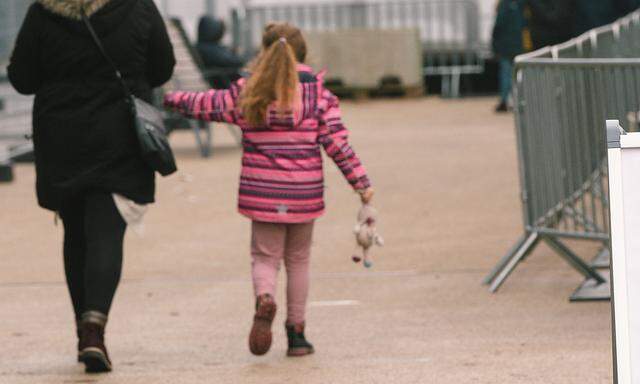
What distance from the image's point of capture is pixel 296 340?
22.5ft

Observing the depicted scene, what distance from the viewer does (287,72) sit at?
6715 mm

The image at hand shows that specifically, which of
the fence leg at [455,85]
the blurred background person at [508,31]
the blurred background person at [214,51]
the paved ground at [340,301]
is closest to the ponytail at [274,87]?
the paved ground at [340,301]

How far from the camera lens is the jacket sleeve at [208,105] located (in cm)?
686

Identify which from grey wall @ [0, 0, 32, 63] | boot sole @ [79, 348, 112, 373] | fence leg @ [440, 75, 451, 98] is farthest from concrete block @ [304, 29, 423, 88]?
boot sole @ [79, 348, 112, 373]

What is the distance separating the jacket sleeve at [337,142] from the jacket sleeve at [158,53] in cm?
65

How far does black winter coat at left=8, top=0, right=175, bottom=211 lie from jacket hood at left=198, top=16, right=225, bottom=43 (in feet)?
36.1

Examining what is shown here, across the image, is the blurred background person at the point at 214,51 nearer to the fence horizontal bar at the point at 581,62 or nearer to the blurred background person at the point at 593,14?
the blurred background person at the point at 593,14

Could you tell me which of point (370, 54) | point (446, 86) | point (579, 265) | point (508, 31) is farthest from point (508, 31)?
point (579, 265)

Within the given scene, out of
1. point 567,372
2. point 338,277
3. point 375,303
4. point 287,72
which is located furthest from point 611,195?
point 338,277

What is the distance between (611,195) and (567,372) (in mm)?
2341

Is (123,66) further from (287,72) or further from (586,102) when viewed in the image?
(586,102)

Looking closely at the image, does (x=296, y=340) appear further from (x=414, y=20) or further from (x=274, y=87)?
(x=414, y=20)

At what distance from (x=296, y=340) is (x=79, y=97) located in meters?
1.33

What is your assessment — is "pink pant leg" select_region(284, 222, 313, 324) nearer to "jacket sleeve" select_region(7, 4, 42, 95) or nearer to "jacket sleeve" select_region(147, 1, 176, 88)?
"jacket sleeve" select_region(147, 1, 176, 88)
